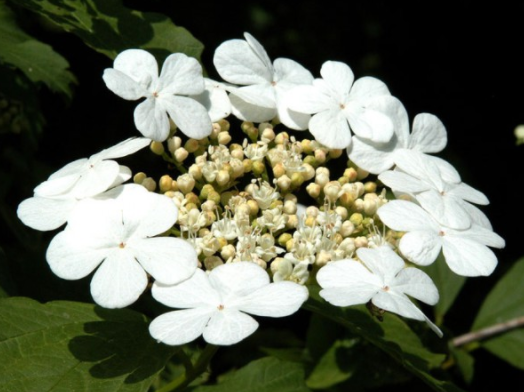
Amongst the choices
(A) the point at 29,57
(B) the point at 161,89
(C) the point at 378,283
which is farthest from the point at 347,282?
(A) the point at 29,57

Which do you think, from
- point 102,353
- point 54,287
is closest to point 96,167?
point 102,353

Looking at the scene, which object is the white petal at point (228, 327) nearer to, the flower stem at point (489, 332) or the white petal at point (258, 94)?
the white petal at point (258, 94)

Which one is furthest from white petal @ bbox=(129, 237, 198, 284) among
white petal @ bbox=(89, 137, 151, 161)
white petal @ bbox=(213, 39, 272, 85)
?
white petal @ bbox=(213, 39, 272, 85)

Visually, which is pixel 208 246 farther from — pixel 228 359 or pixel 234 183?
pixel 228 359

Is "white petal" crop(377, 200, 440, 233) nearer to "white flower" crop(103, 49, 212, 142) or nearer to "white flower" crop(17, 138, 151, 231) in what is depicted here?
"white flower" crop(103, 49, 212, 142)

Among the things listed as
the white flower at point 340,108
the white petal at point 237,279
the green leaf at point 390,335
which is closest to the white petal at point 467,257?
the green leaf at point 390,335

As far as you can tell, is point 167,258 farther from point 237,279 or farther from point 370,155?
point 370,155
